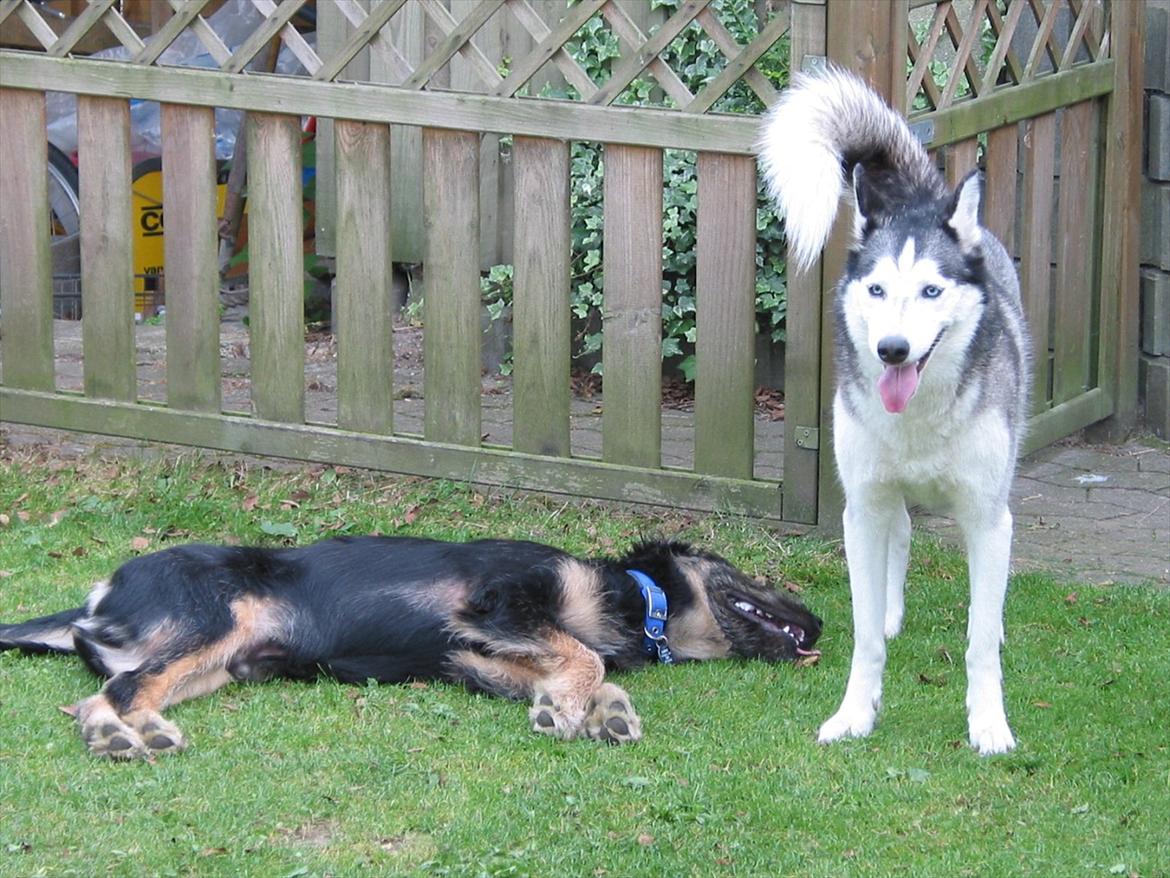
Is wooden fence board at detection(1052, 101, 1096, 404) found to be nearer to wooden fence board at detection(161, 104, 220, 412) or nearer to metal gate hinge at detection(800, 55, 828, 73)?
→ metal gate hinge at detection(800, 55, 828, 73)

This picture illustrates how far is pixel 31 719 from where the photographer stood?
186 inches

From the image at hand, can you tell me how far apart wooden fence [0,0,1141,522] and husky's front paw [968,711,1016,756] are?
6.11ft

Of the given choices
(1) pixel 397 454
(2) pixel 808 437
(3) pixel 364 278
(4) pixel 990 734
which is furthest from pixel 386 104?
(4) pixel 990 734

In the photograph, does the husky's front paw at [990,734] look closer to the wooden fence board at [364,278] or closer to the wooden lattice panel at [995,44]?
the wooden lattice panel at [995,44]

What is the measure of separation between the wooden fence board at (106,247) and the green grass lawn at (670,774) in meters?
1.38

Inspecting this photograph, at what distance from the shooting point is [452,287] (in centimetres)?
664

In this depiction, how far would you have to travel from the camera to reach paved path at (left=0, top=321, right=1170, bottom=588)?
6.34m

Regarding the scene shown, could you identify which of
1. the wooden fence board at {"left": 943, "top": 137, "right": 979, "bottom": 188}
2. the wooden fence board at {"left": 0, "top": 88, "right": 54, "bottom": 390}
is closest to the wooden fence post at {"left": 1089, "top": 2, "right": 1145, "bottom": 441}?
the wooden fence board at {"left": 943, "top": 137, "right": 979, "bottom": 188}

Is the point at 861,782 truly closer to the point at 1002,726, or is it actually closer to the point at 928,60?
the point at 1002,726

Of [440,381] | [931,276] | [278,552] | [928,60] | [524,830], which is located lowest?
[524,830]

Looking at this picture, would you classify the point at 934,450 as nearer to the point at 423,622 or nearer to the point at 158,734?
the point at 423,622

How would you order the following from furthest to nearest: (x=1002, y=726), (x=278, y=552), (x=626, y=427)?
(x=626, y=427) < (x=278, y=552) < (x=1002, y=726)

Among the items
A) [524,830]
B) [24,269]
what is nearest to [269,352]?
[24,269]

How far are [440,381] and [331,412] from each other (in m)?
1.49
